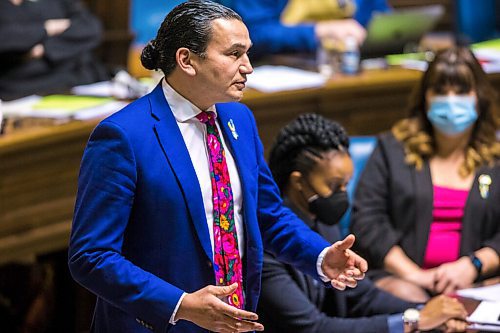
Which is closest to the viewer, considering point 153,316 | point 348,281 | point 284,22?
point 153,316

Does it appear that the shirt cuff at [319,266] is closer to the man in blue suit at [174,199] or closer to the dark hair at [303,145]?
the man in blue suit at [174,199]

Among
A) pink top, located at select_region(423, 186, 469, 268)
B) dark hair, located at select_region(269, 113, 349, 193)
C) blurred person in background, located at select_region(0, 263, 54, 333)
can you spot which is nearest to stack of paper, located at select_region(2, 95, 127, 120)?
blurred person in background, located at select_region(0, 263, 54, 333)

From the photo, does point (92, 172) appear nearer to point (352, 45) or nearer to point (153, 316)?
point (153, 316)

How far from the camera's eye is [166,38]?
1821 mm

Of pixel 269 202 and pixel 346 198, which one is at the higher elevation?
pixel 269 202

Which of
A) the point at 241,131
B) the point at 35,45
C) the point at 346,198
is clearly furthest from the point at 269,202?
the point at 35,45

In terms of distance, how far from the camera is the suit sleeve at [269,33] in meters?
4.54

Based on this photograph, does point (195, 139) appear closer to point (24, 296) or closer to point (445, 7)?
point (24, 296)

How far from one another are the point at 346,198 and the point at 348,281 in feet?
2.23

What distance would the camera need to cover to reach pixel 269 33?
4.59 metres

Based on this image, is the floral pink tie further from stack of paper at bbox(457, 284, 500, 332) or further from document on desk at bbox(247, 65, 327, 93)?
document on desk at bbox(247, 65, 327, 93)

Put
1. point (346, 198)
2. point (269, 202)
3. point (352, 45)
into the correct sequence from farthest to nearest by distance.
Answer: point (352, 45) → point (346, 198) → point (269, 202)

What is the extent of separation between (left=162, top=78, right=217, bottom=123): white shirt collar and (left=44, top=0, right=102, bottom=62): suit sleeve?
233 centimetres

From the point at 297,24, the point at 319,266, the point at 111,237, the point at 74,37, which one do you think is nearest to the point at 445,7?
the point at 297,24
